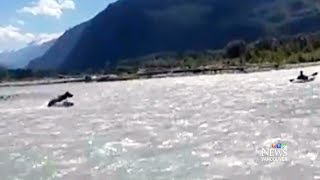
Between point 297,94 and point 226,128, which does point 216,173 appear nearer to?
point 226,128

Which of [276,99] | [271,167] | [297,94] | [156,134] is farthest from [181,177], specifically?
[297,94]

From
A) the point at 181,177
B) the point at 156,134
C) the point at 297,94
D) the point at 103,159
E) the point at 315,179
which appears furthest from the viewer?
the point at 297,94

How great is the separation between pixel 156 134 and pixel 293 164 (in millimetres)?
14769

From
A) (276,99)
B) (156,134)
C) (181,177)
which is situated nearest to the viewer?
(181,177)

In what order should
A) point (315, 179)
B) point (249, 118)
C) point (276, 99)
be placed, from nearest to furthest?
1. point (315, 179)
2. point (249, 118)
3. point (276, 99)

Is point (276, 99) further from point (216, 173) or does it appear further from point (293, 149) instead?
point (216, 173)

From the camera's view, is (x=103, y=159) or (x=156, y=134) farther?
(x=156, y=134)

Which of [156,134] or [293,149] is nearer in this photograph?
[293,149]

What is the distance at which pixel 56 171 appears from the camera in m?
30.3

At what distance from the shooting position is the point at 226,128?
42.2 m

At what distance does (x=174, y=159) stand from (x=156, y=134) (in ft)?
34.6

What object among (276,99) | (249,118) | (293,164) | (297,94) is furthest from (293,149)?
(297,94)

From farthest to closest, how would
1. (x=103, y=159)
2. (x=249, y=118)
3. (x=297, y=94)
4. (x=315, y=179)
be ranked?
(x=297, y=94)
(x=249, y=118)
(x=103, y=159)
(x=315, y=179)

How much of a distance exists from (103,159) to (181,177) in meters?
6.98
